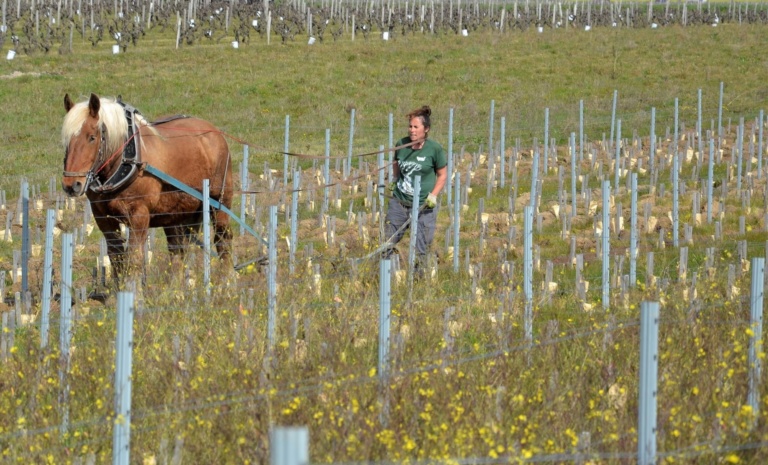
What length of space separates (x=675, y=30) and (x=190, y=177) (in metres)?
37.3

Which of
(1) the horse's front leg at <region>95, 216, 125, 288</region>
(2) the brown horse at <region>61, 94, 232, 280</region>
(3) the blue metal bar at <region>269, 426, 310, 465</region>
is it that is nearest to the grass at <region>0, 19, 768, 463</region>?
(1) the horse's front leg at <region>95, 216, 125, 288</region>

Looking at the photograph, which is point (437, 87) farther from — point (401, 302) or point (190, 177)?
point (401, 302)

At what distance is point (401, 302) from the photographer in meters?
8.20

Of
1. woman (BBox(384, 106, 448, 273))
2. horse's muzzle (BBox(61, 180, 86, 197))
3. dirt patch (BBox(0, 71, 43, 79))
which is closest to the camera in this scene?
horse's muzzle (BBox(61, 180, 86, 197))

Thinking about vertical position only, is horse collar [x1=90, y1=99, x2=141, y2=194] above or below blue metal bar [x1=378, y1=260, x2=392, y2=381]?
above

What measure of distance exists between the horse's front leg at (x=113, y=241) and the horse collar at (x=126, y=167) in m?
0.40

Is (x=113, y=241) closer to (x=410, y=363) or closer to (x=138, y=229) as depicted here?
(x=138, y=229)

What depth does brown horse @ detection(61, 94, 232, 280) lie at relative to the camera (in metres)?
9.80

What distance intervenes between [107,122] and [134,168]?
0.45 m

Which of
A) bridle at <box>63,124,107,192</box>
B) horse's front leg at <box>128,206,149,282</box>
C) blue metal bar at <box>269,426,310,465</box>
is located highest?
bridle at <box>63,124,107,192</box>

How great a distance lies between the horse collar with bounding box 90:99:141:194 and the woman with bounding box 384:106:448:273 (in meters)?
2.21

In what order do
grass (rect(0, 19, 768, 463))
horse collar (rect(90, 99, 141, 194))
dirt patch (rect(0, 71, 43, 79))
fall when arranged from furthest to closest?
dirt patch (rect(0, 71, 43, 79))
horse collar (rect(90, 99, 141, 194))
grass (rect(0, 19, 768, 463))

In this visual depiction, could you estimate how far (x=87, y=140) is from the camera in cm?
980

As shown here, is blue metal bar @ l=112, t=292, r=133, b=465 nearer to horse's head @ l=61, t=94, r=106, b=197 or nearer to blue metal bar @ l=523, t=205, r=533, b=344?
blue metal bar @ l=523, t=205, r=533, b=344
